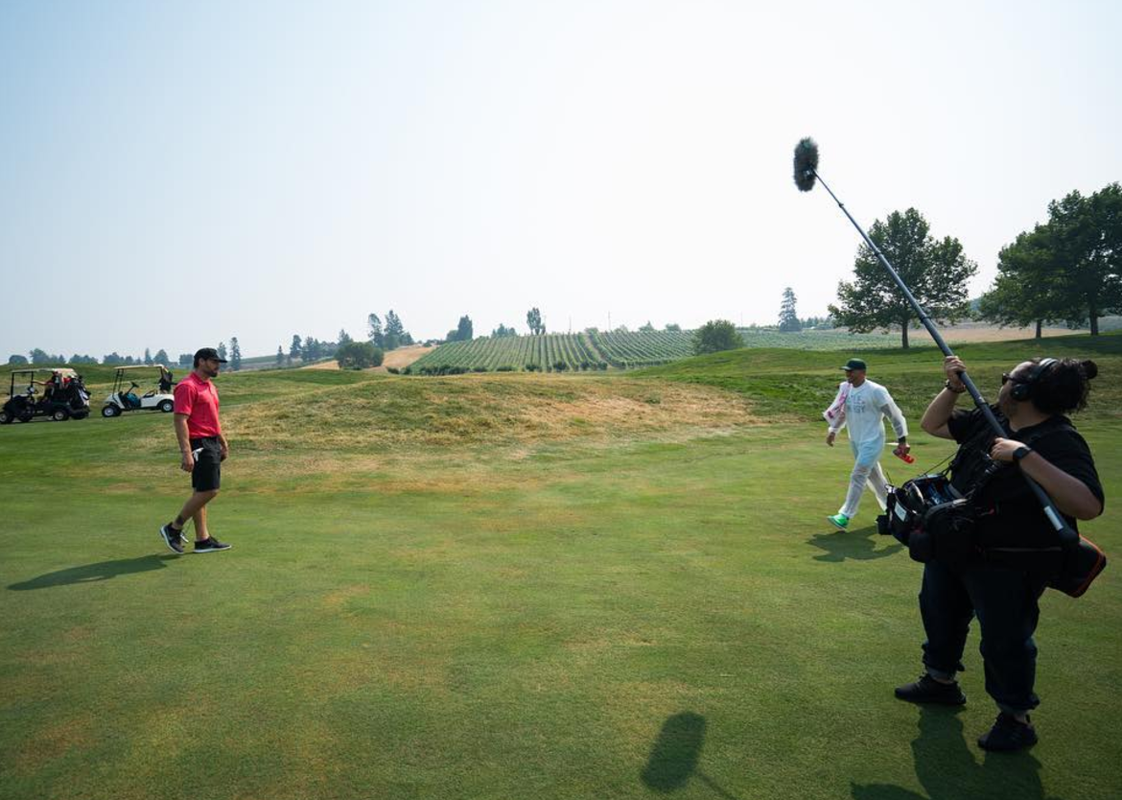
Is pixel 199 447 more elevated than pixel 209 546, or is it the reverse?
pixel 199 447

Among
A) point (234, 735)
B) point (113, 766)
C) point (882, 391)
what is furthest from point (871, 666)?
point (882, 391)

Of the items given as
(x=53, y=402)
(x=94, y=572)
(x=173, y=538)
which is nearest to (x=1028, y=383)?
(x=94, y=572)

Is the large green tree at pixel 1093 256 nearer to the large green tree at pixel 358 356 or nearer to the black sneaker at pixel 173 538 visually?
the black sneaker at pixel 173 538

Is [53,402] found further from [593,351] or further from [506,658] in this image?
[593,351]

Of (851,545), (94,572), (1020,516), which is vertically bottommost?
(851,545)

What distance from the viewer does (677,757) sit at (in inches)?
143

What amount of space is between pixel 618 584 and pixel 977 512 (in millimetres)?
3585

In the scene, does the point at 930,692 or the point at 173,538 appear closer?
the point at 930,692

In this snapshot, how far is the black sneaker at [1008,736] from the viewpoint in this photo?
375 centimetres

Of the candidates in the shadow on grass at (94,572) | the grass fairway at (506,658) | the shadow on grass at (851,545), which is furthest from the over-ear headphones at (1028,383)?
the shadow on grass at (94,572)

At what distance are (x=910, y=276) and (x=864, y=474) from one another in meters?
71.9

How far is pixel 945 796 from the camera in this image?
10.9 ft

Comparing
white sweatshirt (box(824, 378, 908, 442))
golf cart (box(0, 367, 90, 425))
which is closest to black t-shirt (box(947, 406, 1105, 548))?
white sweatshirt (box(824, 378, 908, 442))

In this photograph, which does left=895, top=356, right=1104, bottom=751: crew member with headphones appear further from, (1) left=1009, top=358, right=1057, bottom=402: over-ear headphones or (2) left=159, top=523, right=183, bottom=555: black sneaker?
(2) left=159, top=523, right=183, bottom=555: black sneaker
